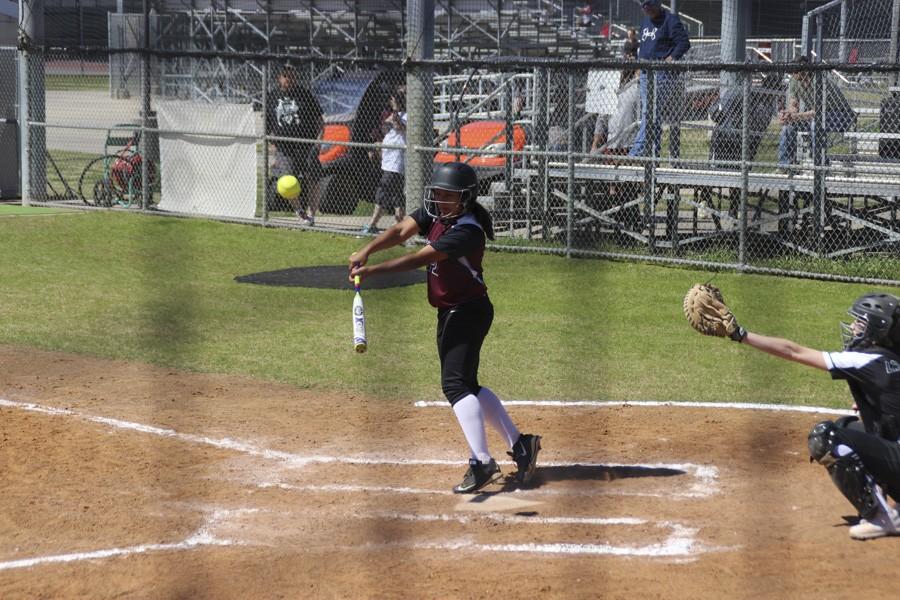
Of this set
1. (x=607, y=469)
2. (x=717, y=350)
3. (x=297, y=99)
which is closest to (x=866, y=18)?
(x=297, y=99)

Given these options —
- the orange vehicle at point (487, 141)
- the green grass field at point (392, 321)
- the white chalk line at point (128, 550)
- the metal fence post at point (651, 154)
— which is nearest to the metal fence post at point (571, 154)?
the green grass field at point (392, 321)

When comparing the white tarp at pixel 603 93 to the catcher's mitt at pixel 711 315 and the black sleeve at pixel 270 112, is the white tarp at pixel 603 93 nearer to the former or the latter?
the black sleeve at pixel 270 112

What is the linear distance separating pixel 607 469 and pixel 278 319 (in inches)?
189

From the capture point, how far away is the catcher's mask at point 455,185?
19.3 feet

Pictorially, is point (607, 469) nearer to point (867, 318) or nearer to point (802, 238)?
point (867, 318)

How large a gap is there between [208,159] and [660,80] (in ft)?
21.2

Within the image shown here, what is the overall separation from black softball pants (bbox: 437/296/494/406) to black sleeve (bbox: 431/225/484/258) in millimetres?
319

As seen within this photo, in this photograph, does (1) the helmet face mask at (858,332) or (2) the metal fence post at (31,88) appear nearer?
(1) the helmet face mask at (858,332)

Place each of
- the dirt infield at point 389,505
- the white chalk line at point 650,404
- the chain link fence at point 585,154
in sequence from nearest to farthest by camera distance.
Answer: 1. the dirt infield at point 389,505
2. the white chalk line at point 650,404
3. the chain link fence at point 585,154

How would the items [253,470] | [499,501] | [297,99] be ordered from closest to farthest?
[499,501] < [253,470] < [297,99]

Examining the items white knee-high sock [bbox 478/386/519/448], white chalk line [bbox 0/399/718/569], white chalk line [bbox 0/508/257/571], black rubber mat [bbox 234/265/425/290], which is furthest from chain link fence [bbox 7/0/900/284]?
white chalk line [bbox 0/508/257/571]

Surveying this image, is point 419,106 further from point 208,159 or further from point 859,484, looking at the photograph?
point 859,484

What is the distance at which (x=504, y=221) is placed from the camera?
15.3 metres

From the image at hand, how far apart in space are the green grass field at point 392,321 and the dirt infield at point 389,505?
2.55 ft
